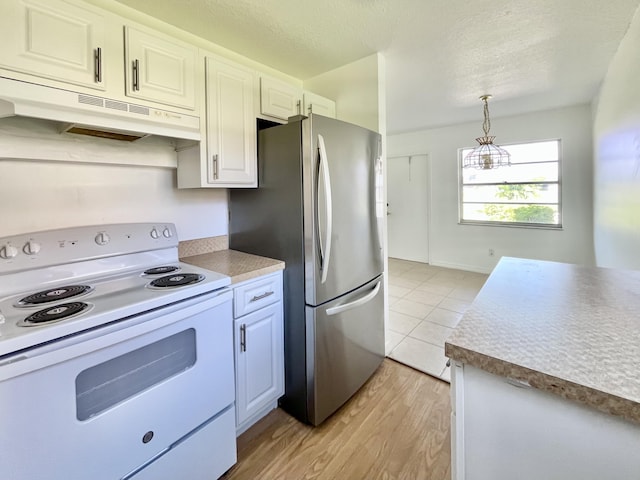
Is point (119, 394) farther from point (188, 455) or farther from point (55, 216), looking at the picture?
point (55, 216)

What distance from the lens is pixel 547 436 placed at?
0.63 meters

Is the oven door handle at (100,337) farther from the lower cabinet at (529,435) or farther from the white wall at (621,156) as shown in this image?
the white wall at (621,156)

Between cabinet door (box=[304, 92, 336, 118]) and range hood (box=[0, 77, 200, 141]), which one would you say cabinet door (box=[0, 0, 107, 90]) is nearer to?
range hood (box=[0, 77, 200, 141])

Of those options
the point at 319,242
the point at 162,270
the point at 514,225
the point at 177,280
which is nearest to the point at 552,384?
the point at 319,242

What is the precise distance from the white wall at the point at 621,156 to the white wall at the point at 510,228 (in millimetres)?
952

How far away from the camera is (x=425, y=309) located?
3.31 metres

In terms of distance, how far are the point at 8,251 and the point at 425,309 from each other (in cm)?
335

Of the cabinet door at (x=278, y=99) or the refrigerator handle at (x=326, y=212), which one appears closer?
the refrigerator handle at (x=326, y=212)

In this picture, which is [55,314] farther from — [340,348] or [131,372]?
[340,348]

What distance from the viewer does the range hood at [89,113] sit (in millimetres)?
1036

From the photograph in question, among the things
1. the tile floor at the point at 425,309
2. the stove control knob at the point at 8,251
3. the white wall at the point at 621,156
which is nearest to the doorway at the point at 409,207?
the tile floor at the point at 425,309

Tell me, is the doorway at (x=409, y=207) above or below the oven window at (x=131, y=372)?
above

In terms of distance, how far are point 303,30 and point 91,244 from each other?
1.74 meters

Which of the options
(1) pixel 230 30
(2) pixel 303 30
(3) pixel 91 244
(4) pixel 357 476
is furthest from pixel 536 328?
(1) pixel 230 30
